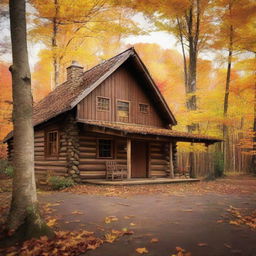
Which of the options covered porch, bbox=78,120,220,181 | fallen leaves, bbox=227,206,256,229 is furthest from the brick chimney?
fallen leaves, bbox=227,206,256,229

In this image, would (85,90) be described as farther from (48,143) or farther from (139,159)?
(139,159)

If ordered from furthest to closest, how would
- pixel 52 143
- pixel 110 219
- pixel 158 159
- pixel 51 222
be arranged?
1. pixel 158 159
2. pixel 52 143
3. pixel 110 219
4. pixel 51 222

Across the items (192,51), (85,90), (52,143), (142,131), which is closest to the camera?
(142,131)

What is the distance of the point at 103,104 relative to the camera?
57.1 feet

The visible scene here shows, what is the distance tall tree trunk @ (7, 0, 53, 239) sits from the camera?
5.93 metres

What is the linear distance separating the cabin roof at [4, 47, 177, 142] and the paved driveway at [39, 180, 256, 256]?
6460 mm

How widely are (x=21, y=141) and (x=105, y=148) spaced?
11.3 metres

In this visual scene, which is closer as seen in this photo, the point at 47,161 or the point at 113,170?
the point at 113,170

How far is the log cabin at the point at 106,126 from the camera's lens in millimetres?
15445

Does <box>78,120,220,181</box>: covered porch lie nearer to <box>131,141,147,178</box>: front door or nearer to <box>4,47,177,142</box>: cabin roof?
<box>131,141,147,178</box>: front door

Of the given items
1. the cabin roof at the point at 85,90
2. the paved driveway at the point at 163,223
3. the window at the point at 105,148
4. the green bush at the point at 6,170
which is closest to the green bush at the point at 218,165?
the cabin roof at the point at 85,90

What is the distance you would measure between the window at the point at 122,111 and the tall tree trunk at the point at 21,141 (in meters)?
11.9

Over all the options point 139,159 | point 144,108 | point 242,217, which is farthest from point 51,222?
point 144,108

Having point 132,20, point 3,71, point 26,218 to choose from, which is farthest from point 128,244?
point 3,71
